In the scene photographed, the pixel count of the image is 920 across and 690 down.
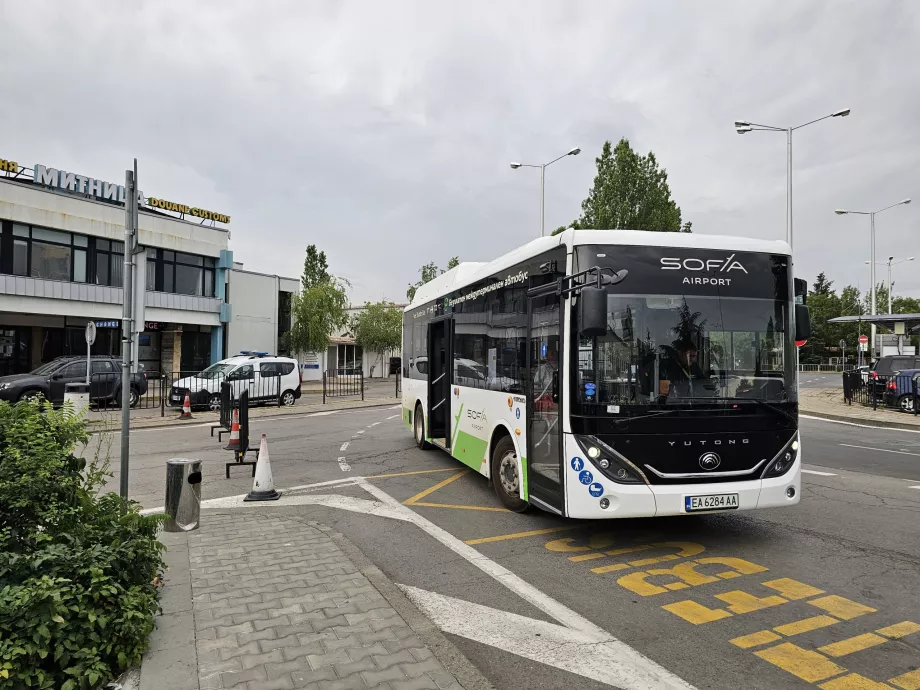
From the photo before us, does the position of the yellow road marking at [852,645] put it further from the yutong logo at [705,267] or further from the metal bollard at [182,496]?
the metal bollard at [182,496]

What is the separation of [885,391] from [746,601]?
22659 mm

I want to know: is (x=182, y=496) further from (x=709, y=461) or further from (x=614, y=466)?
(x=709, y=461)

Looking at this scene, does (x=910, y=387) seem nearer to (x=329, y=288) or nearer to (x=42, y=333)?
(x=329, y=288)

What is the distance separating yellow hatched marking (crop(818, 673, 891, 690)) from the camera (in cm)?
351

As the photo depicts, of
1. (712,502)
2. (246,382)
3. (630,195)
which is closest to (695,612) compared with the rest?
(712,502)

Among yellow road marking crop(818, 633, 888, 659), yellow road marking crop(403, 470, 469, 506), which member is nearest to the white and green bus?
yellow road marking crop(818, 633, 888, 659)

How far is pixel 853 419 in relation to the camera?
20.1 meters

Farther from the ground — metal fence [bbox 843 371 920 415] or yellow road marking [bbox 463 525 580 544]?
metal fence [bbox 843 371 920 415]

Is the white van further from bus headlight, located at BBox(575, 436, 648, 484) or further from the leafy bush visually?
the leafy bush

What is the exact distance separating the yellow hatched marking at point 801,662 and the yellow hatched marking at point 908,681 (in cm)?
25

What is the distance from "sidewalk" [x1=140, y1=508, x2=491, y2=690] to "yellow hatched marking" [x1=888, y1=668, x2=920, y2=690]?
2314 mm

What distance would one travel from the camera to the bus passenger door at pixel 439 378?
10188 millimetres

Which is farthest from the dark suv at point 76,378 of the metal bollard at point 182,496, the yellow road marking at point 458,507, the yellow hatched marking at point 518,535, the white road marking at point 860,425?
the white road marking at point 860,425

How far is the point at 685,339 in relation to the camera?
5930 mm
